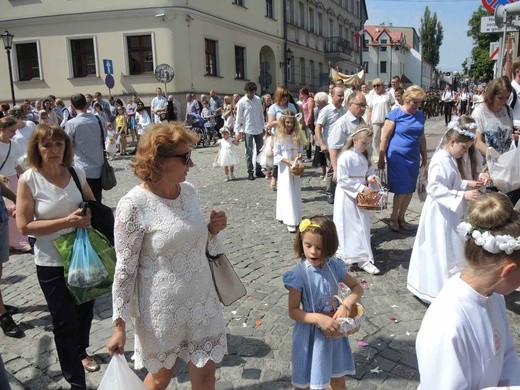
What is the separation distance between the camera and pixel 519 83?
18.7ft

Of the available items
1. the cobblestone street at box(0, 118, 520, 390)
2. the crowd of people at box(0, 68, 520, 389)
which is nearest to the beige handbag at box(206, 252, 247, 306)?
the crowd of people at box(0, 68, 520, 389)

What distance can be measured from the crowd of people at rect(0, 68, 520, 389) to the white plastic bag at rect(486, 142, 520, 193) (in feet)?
0.71

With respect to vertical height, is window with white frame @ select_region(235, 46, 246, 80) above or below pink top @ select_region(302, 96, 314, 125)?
above

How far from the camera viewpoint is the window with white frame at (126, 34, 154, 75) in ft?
81.4

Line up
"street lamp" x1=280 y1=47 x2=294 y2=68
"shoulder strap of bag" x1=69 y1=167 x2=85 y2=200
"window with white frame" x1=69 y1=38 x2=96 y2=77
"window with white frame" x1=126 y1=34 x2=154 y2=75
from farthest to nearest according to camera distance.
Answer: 1. "street lamp" x1=280 y1=47 x2=294 y2=68
2. "window with white frame" x1=69 y1=38 x2=96 y2=77
3. "window with white frame" x1=126 y1=34 x2=154 y2=75
4. "shoulder strap of bag" x1=69 y1=167 x2=85 y2=200

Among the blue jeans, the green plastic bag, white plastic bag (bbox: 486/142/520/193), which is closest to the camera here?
the green plastic bag

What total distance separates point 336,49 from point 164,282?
43.6 m

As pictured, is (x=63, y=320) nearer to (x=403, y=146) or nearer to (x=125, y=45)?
Answer: (x=403, y=146)

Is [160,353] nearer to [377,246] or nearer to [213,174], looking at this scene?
[377,246]

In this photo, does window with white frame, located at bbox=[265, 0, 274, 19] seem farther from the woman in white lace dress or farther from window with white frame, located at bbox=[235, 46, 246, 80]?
the woman in white lace dress

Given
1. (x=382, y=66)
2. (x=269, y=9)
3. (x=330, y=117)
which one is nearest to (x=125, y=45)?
(x=269, y=9)

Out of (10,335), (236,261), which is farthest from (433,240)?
(10,335)

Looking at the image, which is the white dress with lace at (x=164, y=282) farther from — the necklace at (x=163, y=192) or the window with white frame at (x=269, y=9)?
the window with white frame at (x=269, y=9)

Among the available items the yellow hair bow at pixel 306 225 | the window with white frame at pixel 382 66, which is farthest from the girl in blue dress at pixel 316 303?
Result: the window with white frame at pixel 382 66
